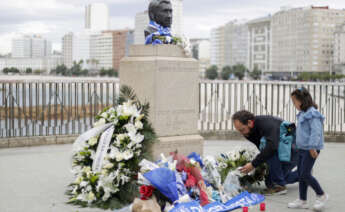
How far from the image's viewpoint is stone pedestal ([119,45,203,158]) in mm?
6738

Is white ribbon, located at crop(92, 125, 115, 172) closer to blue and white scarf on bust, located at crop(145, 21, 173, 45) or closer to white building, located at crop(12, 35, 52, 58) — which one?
blue and white scarf on bust, located at crop(145, 21, 173, 45)

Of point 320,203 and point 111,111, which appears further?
point 111,111

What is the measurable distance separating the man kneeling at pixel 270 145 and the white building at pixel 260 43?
16257 centimetres

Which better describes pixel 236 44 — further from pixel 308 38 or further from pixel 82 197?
pixel 82 197

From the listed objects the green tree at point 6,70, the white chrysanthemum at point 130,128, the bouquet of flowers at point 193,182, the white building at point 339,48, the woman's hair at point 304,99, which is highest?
the white building at point 339,48

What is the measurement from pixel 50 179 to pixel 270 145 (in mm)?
3661

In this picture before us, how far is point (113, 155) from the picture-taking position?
6.23 m

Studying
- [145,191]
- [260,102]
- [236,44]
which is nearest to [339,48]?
[236,44]

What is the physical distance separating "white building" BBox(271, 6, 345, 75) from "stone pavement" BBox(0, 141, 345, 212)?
426 ft

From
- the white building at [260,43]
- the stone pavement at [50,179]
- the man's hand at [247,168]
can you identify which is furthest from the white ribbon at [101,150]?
the white building at [260,43]

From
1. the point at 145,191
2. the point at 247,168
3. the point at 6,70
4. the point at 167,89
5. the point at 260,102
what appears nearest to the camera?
the point at 145,191

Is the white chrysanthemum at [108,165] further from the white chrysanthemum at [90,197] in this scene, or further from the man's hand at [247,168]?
the man's hand at [247,168]

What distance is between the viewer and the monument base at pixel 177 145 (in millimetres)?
6695

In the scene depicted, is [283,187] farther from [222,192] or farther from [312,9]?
[312,9]
